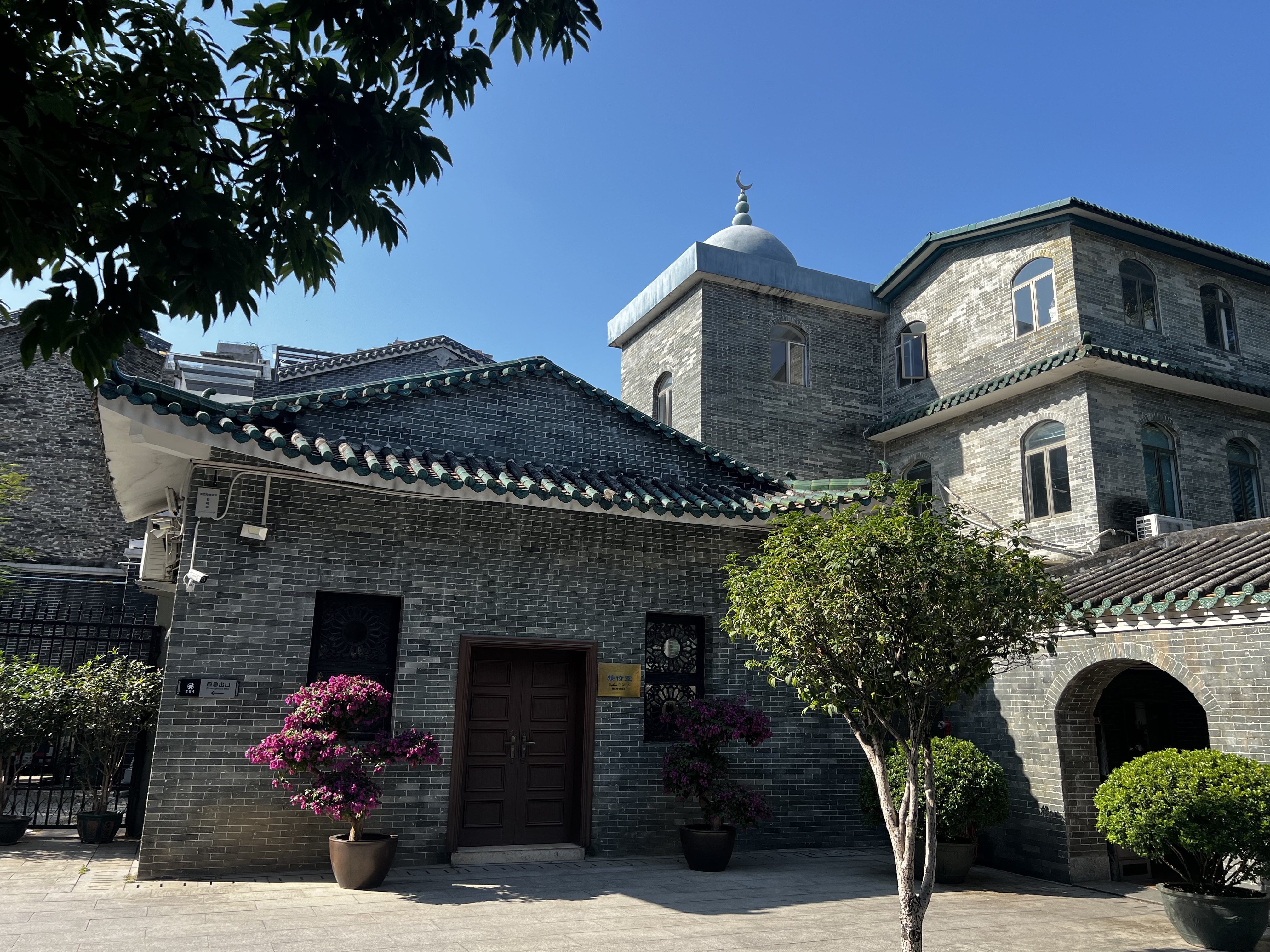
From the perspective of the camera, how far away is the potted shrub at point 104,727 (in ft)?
31.9

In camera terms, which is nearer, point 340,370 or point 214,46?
point 214,46

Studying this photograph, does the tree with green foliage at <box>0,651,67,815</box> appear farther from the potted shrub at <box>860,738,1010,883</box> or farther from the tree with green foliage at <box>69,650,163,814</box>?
the potted shrub at <box>860,738,1010,883</box>

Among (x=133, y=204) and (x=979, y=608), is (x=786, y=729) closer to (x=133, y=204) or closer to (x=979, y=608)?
(x=979, y=608)

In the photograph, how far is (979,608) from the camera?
536 cm

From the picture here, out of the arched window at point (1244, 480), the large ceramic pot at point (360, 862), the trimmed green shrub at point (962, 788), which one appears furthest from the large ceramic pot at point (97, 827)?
the arched window at point (1244, 480)

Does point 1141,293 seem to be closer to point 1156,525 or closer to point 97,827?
point 1156,525

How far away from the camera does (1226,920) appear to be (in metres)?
6.67

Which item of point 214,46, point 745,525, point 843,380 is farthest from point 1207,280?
point 214,46

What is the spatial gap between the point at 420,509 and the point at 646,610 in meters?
2.70

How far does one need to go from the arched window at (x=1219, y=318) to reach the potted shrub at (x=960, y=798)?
35.7 ft

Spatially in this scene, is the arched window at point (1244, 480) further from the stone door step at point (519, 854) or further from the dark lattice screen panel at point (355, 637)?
the dark lattice screen panel at point (355, 637)

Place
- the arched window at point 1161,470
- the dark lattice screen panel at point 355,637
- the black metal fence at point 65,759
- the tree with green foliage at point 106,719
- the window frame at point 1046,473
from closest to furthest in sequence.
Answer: the dark lattice screen panel at point 355,637
the tree with green foliage at point 106,719
the black metal fence at point 65,759
the window frame at point 1046,473
the arched window at point 1161,470

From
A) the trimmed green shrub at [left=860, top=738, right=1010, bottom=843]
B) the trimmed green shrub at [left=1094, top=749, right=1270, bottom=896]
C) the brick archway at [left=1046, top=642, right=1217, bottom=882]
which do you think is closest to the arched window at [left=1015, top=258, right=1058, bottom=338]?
the brick archway at [left=1046, top=642, right=1217, bottom=882]

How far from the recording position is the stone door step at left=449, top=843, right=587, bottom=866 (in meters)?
9.03
